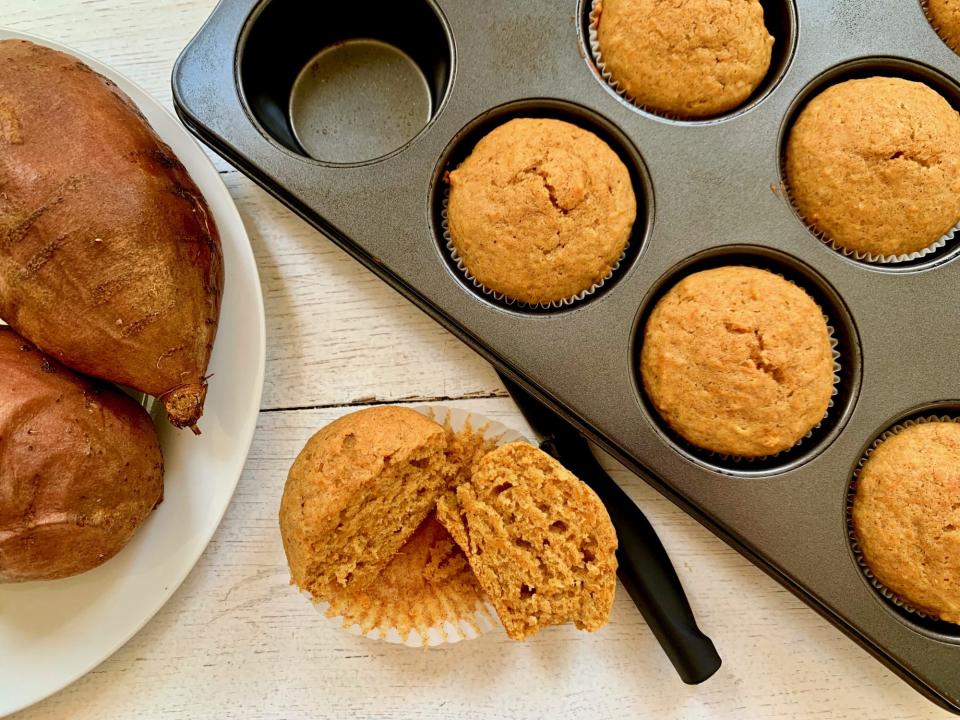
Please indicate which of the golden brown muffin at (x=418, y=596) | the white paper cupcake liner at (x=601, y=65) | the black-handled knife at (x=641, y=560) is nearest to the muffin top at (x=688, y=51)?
the white paper cupcake liner at (x=601, y=65)

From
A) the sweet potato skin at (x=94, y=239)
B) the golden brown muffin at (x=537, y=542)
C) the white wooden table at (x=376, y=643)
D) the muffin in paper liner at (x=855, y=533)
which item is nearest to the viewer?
the sweet potato skin at (x=94, y=239)

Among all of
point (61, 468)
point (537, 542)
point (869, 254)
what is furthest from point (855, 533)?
point (61, 468)

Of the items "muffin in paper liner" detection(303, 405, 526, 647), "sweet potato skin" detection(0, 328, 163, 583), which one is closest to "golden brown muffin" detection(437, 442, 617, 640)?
"muffin in paper liner" detection(303, 405, 526, 647)

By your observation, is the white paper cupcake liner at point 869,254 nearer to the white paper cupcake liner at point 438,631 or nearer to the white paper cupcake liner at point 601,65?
the white paper cupcake liner at point 601,65

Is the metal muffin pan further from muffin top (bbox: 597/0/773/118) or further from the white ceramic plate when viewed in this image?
the white ceramic plate

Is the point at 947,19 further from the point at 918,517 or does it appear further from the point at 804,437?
the point at 918,517

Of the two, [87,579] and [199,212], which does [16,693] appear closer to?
[87,579]
